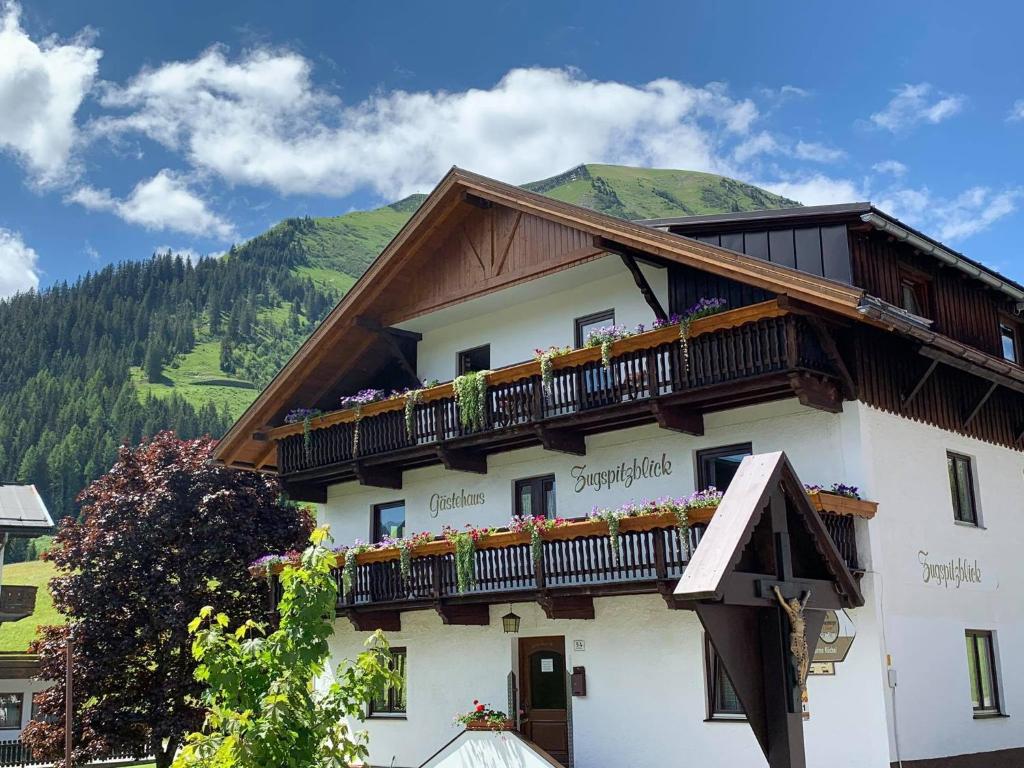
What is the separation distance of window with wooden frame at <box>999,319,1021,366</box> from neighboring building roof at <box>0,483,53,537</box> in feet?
71.0

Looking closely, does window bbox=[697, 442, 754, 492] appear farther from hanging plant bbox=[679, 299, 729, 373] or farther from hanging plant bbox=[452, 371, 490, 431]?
hanging plant bbox=[452, 371, 490, 431]

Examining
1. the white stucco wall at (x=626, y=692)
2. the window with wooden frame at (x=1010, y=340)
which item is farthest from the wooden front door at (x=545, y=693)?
the window with wooden frame at (x=1010, y=340)

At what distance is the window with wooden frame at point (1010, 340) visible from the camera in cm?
2100

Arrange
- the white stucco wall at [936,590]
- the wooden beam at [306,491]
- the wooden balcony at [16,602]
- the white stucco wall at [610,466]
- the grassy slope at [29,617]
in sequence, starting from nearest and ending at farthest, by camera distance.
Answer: the white stucco wall at [936,590]
the white stucco wall at [610,466]
the wooden beam at [306,491]
the wooden balcony at [16,602]
the grassy slope at [29,617]

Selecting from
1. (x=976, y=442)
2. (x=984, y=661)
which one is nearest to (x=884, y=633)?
(x=984, y=661)

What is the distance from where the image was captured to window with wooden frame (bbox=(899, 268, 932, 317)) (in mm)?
18250

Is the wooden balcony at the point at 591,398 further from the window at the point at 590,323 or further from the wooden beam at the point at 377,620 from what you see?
the wooden beam at the point at 377,620

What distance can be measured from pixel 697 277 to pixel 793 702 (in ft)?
41.9

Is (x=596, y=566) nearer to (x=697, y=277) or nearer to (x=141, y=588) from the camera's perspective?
(x=697, y=277)

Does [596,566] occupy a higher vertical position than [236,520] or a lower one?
lower

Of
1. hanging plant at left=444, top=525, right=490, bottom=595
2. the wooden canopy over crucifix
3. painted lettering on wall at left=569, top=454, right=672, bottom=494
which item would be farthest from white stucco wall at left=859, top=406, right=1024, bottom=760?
the wooden canopy over crucifix

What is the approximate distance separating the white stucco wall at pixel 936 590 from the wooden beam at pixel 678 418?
2519 mm

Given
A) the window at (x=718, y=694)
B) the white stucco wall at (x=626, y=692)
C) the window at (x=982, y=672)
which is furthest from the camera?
the window at (x=982, y=672)

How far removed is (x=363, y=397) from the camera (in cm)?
2169
